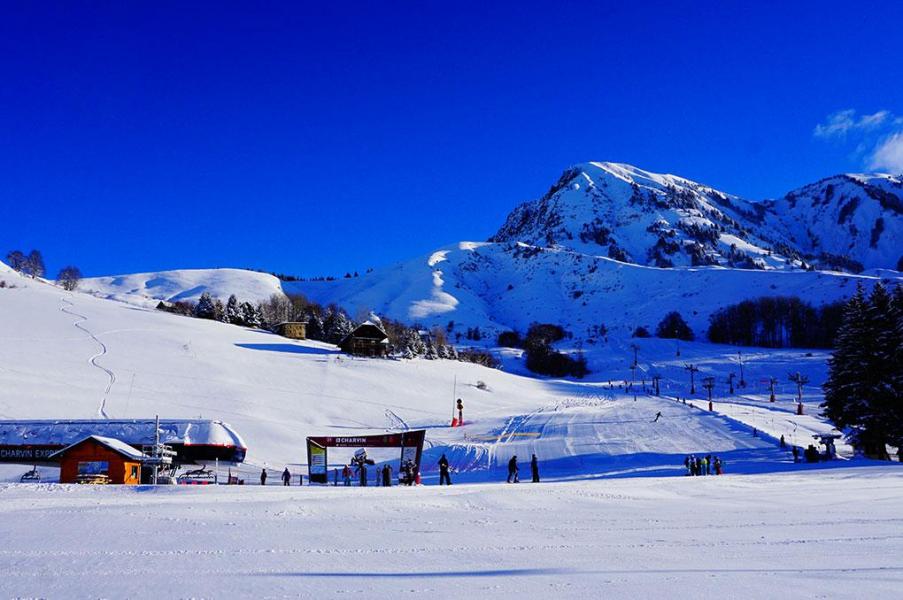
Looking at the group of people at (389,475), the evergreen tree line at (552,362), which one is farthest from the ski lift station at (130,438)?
the evergreen tree line at (552,362)

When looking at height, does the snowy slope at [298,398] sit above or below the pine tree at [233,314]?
below

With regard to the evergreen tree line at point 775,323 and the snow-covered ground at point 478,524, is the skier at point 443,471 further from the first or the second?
the evergreen tree line at point 775,323

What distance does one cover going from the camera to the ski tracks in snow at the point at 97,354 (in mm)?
40228

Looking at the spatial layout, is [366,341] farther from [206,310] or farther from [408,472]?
[408,472]

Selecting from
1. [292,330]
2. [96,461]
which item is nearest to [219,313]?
[292,330]

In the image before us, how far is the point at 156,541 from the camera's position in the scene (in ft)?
28.9

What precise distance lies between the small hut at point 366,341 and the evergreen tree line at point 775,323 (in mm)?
98190

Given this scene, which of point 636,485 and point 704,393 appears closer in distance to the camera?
point 636,485

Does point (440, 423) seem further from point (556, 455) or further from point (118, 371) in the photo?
point (118, 371)

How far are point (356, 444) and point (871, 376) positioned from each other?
2436 centimetres

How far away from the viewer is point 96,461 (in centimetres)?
2366

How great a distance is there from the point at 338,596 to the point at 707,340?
166940 millimetres

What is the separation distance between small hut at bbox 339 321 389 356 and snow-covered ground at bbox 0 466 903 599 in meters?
67.2

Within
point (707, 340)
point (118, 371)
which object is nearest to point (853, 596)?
point (118, 371)
